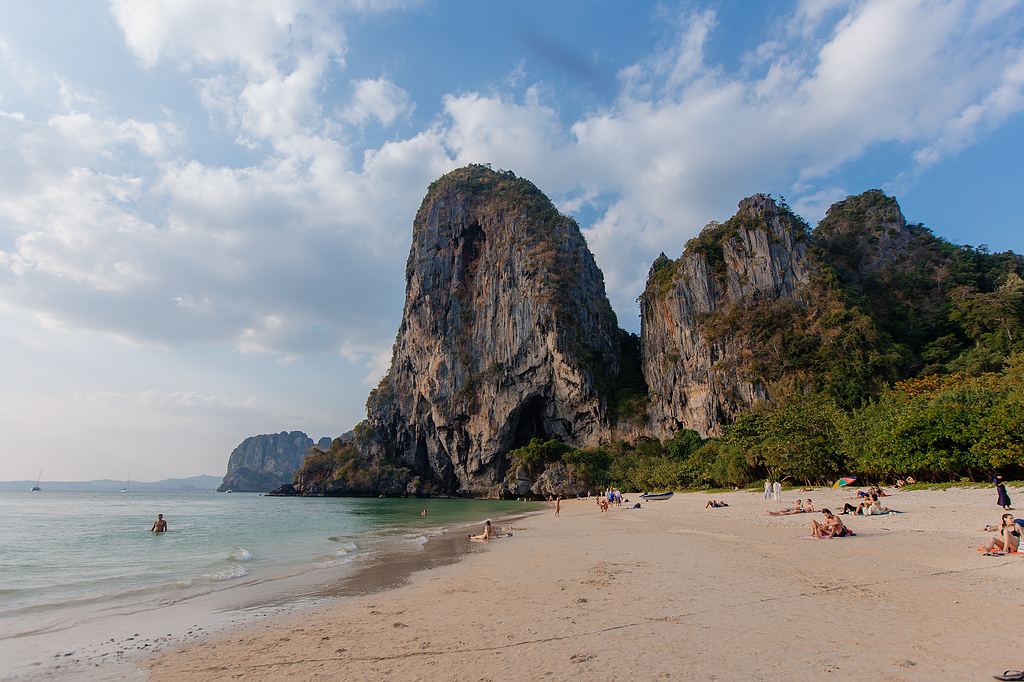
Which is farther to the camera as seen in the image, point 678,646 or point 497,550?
point 497,550

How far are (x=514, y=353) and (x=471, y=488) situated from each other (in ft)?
73.1

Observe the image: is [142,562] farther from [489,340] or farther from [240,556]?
[489,340]

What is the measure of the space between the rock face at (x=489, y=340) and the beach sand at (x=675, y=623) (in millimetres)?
63524

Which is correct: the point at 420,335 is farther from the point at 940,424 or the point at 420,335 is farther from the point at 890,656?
the point at 890,656

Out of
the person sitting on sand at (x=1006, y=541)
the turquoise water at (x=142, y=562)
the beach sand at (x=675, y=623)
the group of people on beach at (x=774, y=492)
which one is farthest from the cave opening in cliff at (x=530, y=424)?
the person sitting on sand at (x=1006, y=541)

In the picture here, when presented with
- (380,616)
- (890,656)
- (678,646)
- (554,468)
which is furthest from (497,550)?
(554,468)

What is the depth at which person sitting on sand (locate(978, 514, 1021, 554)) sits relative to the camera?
334 inches

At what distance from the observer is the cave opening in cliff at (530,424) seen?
79812 mm

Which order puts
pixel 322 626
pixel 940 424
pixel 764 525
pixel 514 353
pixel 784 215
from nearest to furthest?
pixel 322 626
pixel 764 525
pixel 940 424
pixel 784 215
pixel 514 353

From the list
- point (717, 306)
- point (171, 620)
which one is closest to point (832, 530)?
point (171, 620)

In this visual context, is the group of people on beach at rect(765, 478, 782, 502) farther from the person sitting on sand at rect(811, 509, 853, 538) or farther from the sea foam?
the sea foam

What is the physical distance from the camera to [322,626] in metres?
6.84

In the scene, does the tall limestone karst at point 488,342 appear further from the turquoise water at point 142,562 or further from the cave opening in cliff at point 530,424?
the turquoise water at point 142,562

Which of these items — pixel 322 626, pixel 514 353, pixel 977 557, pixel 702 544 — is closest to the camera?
pixel 322 626
